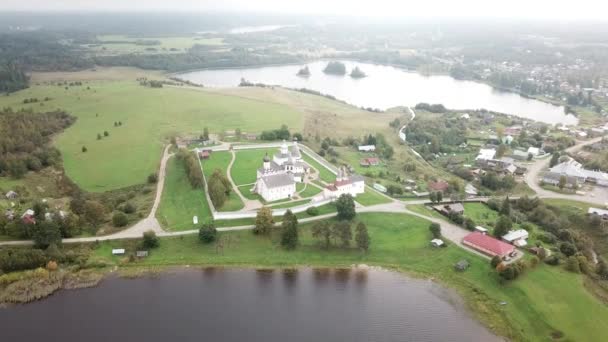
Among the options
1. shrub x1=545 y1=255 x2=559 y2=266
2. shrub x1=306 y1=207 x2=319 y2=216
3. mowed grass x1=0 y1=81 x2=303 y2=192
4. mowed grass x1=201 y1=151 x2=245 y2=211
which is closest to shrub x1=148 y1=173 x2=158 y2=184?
mowed grass x1=0 y1=81 x2=303 y2=192

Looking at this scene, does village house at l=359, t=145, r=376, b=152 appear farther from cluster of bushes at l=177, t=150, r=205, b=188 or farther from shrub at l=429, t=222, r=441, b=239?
shrub at l=429, t=222, r=441, b=239

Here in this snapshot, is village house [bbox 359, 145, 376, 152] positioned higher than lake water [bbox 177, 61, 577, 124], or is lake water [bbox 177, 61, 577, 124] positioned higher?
lake water [bbox 177, 61, 577, 124]

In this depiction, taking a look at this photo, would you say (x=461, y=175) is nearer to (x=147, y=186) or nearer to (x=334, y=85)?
(x=147, y=186)

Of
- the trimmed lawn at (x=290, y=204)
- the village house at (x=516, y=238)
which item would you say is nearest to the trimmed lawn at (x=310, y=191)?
the trimmed lawn at (x=290, y=204)

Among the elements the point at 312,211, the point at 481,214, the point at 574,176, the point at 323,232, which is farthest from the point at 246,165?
the point at 574,176

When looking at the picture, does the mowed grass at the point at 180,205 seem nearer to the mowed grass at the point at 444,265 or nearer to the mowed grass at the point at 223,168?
the mowed grass at the point at 223,168
